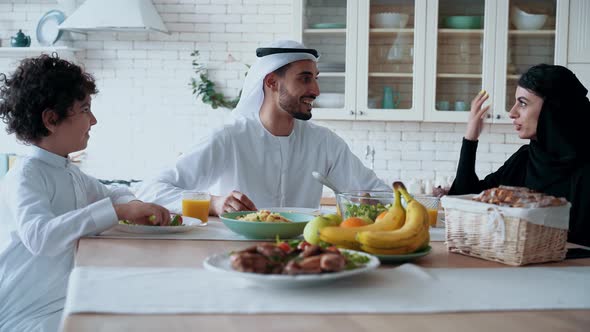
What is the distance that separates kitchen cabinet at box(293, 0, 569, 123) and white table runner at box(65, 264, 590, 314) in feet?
10.3

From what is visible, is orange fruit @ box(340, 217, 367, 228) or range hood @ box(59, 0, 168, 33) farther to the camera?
range hood @ box(59, 0, 168, 33)

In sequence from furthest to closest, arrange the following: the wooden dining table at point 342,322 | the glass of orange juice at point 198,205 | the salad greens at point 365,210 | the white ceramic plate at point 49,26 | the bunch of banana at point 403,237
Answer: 1. the white ceramic plate at point 49,26
2. the glass of orange juice at point 198,205
3. the salad greens at point 365,210
4. the bunch of banana at point 403,237
5. the wooden dining table at point 342,322

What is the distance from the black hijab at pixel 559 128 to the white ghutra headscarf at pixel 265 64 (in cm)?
104

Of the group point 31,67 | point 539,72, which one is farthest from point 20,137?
point 539,72

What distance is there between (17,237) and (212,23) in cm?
324

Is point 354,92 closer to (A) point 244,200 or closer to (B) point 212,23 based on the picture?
(B) point 212,23

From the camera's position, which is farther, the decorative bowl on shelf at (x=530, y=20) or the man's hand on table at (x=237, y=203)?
the decorative bowl on shelf at (x=530, y=20)

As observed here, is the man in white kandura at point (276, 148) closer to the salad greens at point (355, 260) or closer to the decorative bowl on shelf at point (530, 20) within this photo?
the salad greens at point (355, 260)

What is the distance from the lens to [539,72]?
101 inches

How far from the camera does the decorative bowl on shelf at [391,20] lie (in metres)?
4.52

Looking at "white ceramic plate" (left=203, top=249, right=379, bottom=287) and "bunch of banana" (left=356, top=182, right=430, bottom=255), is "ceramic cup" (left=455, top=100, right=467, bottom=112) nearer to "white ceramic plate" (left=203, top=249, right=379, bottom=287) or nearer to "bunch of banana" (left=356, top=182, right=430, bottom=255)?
"bunch of banana" (left=356, top=182, right=430, bottom=255)

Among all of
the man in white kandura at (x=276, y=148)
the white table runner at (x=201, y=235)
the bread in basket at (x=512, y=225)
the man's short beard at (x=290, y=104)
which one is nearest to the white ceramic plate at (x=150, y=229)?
the white table runner at (x=201, y=235)

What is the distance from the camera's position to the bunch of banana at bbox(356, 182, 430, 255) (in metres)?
1.50

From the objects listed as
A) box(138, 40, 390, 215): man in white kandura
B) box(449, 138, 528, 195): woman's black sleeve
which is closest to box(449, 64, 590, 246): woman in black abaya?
box(449, 138, 528, 195): woman's black sleeve
